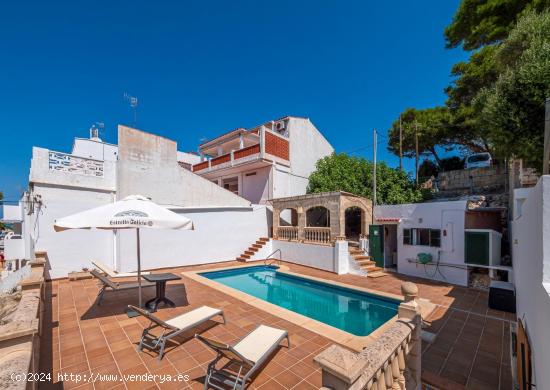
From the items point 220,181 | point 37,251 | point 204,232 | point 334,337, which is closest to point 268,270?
point 204,232

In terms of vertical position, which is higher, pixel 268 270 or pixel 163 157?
pixel 163 157

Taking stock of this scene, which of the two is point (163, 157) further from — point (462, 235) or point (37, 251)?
point (462, 235)

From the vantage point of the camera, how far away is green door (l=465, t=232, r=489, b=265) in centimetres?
873

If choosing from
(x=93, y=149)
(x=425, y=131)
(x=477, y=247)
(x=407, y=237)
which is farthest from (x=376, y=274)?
(x=93, y=149)

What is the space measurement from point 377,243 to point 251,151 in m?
10.7

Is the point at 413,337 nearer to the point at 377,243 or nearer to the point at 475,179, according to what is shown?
the point at 377,243

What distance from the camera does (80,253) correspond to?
10.4 m

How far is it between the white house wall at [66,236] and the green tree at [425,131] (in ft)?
73.6

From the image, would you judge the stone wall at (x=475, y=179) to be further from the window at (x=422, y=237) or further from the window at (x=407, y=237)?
the window at (x=407, y=237)

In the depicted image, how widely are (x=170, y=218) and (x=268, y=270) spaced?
27.8 feet

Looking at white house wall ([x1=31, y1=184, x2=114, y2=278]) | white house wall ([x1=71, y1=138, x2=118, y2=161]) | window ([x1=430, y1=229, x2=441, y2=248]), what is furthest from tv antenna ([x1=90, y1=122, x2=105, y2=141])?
window ([x1=430, y1=229, x2=441, y2=248])

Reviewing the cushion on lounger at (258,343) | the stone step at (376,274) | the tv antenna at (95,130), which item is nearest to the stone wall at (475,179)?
the stone step at (376,274)

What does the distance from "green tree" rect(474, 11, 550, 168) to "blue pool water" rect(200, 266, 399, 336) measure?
563cm

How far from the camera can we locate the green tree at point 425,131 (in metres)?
20.0
